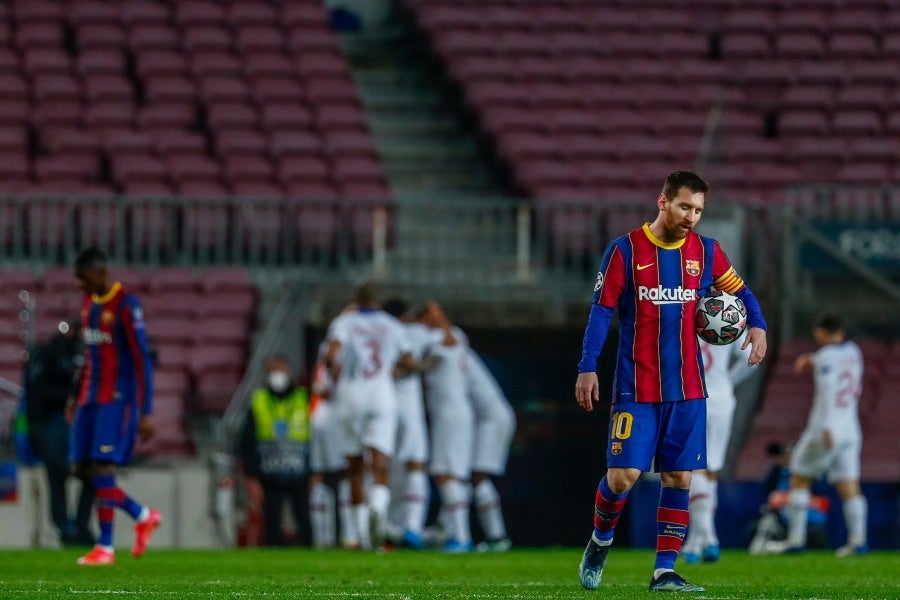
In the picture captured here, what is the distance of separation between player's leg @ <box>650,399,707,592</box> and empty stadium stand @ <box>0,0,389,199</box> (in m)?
13.1

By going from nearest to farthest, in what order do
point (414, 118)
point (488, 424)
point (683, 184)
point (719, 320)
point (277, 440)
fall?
1. point (683, 184)
2. point (719, 320)
3. point (488, 424)
4. point (277, 440)
5. point (414, 118)

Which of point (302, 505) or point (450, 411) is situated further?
point (302, 505)

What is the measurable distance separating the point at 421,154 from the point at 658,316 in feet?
49.0

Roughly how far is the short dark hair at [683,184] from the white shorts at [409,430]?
8.33m

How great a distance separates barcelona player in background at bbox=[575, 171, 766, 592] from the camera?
895 centimetres

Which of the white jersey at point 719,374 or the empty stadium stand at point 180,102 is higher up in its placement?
the empty stadium stand at point 180,102

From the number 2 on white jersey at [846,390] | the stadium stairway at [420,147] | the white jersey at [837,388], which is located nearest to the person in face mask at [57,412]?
the stadium stairway at [420,147]

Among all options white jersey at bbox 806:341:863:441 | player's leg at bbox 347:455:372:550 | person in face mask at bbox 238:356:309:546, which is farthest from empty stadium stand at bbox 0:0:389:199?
white jersey at bbox 806:341:863:441

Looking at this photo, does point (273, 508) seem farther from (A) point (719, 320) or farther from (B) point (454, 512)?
(A) point (719, 320)

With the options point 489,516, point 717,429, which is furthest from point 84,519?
point 717,429

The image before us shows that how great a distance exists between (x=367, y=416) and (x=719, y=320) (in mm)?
7522

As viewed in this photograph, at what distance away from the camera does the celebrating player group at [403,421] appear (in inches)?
638

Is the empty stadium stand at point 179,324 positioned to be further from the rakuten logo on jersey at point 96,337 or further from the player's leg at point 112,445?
the rakuten logo on jersey at point 96,337

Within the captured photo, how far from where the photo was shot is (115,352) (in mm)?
12453
